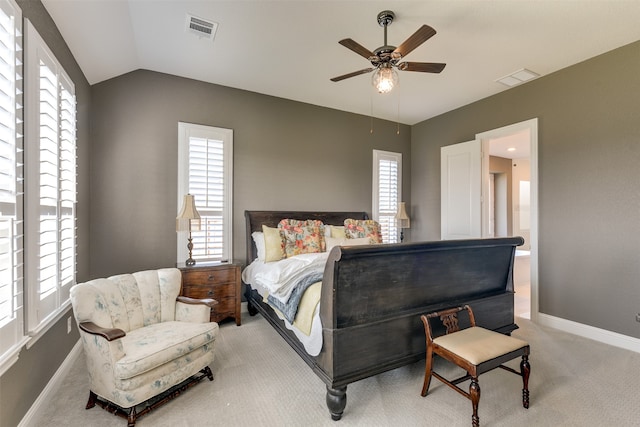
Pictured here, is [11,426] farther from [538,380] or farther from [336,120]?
[336,120]

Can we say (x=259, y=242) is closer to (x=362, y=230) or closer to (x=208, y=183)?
(x=208, y=183)

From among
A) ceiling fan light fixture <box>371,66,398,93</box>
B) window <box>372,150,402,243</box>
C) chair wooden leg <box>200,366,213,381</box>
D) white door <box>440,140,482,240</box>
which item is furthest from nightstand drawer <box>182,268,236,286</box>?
white door <box>440,140,482,240</box>

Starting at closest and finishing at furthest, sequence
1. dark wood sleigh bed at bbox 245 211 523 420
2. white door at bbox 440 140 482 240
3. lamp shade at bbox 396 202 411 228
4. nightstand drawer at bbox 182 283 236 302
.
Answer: dark wood sleigh bed at bbox 245 211 523 420 → nightstand drawer at bbox 182 283 236 302 → white door at bbox 440 140 482 240 → lamp shade at bbox 396 202 411 228

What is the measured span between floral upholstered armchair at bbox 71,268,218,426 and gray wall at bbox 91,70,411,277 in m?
1.18

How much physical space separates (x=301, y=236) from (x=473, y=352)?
228 centimetres

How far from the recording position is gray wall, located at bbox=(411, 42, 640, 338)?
2.89 metres

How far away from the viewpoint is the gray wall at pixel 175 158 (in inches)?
126

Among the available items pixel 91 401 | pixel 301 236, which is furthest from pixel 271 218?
pixel 91 401

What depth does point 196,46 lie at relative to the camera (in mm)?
2930

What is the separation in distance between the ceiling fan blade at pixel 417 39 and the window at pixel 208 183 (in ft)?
8.09

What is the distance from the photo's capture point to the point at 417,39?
2.06 metres

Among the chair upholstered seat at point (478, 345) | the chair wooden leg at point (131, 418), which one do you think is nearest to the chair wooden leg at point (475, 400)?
the chair upholstered seat at point (478, 345)

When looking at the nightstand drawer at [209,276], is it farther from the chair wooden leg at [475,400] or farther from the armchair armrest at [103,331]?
the chair wooden leg at [475,400]

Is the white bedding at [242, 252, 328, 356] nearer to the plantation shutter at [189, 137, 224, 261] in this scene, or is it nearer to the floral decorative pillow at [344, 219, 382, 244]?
the plantation shutter at [189, 137, 224, 261]
